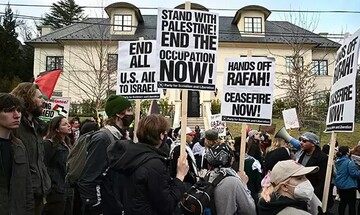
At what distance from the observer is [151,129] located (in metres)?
4.48

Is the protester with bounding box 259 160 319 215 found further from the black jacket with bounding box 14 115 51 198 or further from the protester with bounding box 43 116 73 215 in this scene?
the protester with bounding box 43 116 73 215

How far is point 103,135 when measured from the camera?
17.4 ft

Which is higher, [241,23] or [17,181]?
[241,23]

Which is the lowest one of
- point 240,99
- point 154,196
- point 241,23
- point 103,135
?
point 154,196

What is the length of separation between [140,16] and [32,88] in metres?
42.9

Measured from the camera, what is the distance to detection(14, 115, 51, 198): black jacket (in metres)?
5.27

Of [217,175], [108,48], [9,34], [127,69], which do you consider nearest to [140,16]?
[108,48]

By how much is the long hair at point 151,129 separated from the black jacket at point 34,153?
58.8 inches

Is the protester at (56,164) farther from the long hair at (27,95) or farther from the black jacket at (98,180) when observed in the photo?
the black jacket at (98,180)

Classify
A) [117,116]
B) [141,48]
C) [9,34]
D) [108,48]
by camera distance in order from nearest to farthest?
[117,116], [141,48], [108,48], [9,34]

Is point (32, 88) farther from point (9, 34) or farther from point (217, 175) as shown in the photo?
point (9, 34)

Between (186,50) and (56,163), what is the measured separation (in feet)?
8.60

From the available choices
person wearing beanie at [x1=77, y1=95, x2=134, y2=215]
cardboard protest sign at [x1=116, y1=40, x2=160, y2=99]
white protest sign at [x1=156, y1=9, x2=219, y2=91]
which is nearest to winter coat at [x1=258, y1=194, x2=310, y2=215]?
person wearing beanie at [x1=77, y1=95, x2=134, y2=215]

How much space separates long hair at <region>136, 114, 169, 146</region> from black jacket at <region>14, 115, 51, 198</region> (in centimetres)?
149
